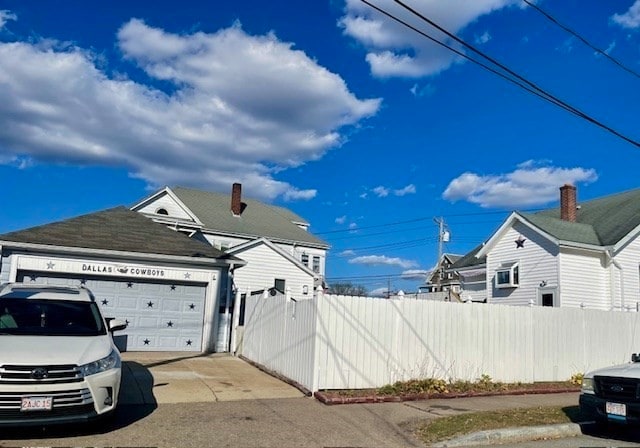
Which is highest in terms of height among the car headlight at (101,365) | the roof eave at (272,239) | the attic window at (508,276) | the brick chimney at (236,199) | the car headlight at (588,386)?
the brick chimney at (236,199)

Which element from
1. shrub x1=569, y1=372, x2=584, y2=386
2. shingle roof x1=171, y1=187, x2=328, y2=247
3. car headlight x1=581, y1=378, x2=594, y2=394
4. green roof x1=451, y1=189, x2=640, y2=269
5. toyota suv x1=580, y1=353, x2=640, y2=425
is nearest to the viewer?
toyota suv x1=580, y1=353, x2=640, y2=425

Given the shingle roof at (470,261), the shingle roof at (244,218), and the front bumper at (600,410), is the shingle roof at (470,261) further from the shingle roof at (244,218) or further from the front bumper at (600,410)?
the front bumper at (600,410)

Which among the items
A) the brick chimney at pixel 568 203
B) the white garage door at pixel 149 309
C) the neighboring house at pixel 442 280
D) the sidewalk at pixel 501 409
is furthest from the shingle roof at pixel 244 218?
the sidewalk at pixel 501 409

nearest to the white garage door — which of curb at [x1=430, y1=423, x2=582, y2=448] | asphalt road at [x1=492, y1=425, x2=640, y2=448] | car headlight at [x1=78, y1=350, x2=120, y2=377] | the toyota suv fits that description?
car headlight at [x1=78, y1=350, x2=120, y2=377]

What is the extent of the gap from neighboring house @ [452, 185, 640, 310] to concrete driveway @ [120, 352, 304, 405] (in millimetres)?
13718

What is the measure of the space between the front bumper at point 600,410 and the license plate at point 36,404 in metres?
7.56

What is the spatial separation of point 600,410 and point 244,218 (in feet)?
97.0

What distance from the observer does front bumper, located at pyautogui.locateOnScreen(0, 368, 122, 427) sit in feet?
20.6

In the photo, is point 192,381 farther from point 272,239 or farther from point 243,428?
point 272,239

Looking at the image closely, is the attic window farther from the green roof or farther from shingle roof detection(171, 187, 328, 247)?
shingle roof detection(171, 187, 328, 247)

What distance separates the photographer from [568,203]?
84.2ft

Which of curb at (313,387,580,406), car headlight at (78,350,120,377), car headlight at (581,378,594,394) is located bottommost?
curb at (313,387,580,406)

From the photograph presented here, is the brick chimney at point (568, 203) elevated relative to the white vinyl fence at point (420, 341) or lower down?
elevated

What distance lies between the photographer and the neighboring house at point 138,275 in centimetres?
1550
